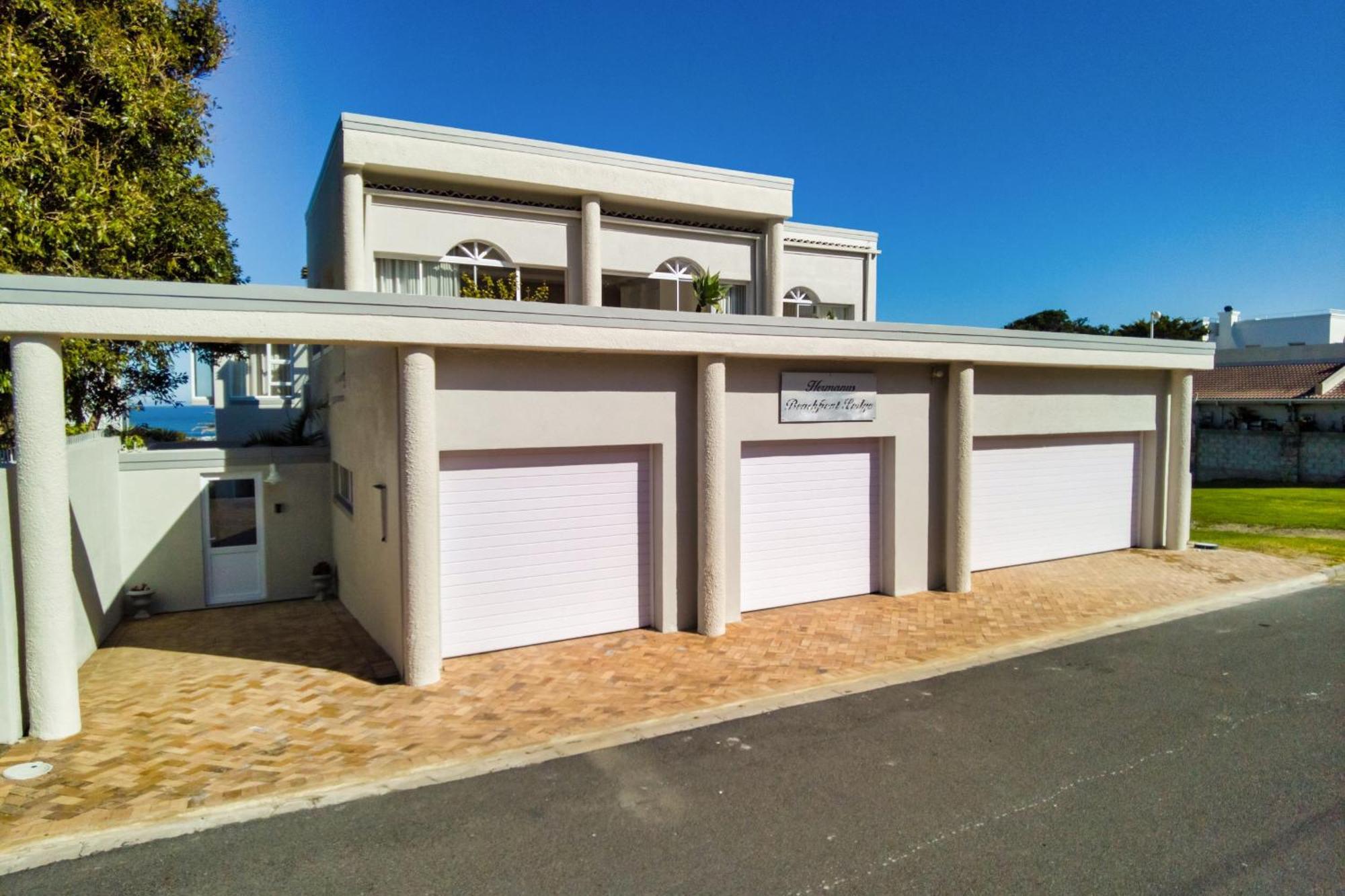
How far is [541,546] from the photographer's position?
29.2 ft

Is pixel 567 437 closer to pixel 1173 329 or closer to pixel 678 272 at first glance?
pixel 678 272

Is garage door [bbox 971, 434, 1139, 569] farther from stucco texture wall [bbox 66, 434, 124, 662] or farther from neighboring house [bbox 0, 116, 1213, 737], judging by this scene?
stucco texture wall [bbox 66, 434, 124, 662]

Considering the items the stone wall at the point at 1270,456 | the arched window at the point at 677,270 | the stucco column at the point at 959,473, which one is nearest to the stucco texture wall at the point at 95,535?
the arched window at the point at 677,270

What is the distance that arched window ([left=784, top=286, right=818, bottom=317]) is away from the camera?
17766 mm

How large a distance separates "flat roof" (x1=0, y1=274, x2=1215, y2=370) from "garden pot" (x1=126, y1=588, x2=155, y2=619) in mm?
5407

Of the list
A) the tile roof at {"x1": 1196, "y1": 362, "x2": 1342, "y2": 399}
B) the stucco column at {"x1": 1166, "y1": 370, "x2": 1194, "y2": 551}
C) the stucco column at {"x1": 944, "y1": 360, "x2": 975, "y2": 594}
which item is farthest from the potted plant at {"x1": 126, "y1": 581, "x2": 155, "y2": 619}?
the tile roof at {"x1": 1196, "y1": 362, "x2": 1342, "y2": 399}

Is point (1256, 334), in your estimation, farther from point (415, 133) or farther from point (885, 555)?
point (415, 133)

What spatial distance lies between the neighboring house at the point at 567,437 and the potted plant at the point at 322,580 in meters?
0.46

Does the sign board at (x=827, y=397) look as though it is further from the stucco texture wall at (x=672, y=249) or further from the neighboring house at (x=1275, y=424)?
the neighboring house at (x=1275, y=424)

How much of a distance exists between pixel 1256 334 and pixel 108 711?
73.8 meters

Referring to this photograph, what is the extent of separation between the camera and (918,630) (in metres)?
9.57

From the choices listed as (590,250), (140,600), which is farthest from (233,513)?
(590,250)

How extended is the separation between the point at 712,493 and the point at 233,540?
25.7 ft

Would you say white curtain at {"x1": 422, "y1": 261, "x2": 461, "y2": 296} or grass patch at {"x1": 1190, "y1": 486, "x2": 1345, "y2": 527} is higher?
white curtain at {"x1": 422, "y1": 261, "x2": 461, "y2": 296}
